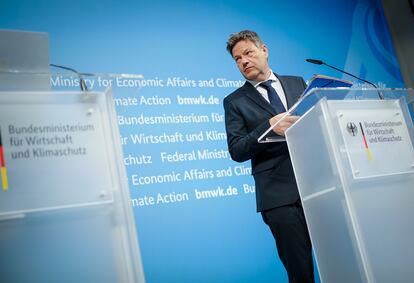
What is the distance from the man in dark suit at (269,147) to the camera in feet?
6.06

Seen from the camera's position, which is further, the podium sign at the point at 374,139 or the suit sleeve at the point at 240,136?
the suit sleeve at the point at 240,136

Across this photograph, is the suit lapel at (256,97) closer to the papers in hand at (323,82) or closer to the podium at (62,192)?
the papers in hand at (323,82)

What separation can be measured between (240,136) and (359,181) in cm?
69

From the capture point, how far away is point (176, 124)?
3.09 m

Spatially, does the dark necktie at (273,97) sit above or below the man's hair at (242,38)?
below

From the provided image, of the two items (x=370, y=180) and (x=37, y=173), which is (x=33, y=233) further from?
(x=370, y=180)

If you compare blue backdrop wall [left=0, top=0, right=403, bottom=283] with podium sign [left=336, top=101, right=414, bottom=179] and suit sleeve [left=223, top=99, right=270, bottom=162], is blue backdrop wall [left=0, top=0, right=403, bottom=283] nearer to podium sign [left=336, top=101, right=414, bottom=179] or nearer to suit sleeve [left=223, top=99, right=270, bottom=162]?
suit sleeve [left=223, top=99, right=270, bottom=162]

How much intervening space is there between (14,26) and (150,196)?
132 cm

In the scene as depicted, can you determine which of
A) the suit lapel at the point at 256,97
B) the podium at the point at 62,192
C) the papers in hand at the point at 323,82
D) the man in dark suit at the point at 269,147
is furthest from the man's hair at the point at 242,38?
the podium at the point at 62,192

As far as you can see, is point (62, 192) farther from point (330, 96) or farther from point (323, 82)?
point (323, 82)

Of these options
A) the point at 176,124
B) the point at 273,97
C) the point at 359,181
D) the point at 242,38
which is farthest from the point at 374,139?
the point at 176,124

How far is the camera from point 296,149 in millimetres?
1709

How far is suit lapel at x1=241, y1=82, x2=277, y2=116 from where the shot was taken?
2040 mm

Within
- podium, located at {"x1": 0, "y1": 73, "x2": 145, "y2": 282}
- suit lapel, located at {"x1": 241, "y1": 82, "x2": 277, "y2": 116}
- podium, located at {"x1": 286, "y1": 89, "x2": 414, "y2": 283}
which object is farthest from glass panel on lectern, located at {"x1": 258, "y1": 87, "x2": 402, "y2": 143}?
podium, located at {"x1": 0, "y1": 73, "x2": 145, "y2": 282}
